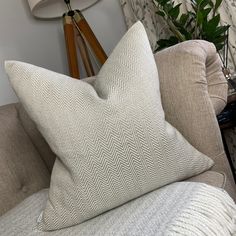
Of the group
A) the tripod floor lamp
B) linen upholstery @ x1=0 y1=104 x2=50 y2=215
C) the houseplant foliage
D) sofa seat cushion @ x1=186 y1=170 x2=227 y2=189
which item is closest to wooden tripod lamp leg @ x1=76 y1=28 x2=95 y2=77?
the tripod floor lamp

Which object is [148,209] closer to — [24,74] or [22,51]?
[24,74]

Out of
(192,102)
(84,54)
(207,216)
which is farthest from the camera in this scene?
(84,54)

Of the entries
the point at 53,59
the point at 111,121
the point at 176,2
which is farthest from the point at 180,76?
the point at 53,59

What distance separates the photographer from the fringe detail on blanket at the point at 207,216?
0.73 m

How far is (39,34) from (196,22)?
89 centimetres

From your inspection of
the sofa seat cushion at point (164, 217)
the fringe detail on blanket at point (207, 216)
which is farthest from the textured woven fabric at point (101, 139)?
the fringe detail on blanket at point (207, 216)

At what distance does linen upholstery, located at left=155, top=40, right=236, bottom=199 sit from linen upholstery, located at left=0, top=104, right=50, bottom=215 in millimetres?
492

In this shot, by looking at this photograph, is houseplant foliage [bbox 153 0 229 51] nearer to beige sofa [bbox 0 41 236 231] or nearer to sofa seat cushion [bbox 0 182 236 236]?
beige sofa [bbox 0 41 236 231]

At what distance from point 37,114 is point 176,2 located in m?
1.23

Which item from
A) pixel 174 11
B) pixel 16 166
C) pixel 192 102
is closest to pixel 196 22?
pixel 174 11

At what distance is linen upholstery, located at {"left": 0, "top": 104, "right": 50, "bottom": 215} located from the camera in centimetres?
116

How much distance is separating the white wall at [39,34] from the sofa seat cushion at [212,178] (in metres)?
1.17

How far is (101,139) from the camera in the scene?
2.99 ft

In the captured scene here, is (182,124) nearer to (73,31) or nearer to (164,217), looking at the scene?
(164,217)
